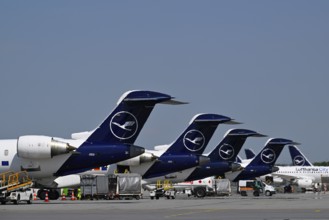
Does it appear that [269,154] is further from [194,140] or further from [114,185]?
[114,185]

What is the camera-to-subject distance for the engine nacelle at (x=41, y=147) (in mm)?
53875

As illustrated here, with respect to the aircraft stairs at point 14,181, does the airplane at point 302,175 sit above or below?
above

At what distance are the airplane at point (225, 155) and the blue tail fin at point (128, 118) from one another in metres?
21.3

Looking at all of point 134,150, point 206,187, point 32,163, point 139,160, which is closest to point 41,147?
point 32,163

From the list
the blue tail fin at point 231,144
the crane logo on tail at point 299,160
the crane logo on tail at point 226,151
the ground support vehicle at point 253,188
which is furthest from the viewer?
the crane logo on tail at point 299,160

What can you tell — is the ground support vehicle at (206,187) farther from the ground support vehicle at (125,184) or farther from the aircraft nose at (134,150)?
the aircraft nose at (134,150)

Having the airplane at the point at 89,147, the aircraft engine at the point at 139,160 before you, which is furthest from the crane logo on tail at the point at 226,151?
the airplane at the point at 89,147

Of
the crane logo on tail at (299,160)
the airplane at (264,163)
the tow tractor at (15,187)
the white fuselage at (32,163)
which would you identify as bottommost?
the tow tractor at (15,187)

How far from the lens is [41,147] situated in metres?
54.0

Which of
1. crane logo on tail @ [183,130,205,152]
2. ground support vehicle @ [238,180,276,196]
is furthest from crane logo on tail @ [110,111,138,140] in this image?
ground support vehicle @ [238,180,276,196]

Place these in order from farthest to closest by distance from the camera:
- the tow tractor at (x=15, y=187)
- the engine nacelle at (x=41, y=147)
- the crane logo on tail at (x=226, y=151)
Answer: the crane logo on tail at (x=226, y=151) → the tow tractor at (x=15, y=187) → the engine nacelle at (x=41, y=147)

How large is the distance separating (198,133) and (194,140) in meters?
0.86

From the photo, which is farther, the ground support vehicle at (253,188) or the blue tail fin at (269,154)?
the blue tail fin at (269,154)

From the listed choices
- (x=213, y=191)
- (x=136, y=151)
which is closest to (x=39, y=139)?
(x=136, y=151)
